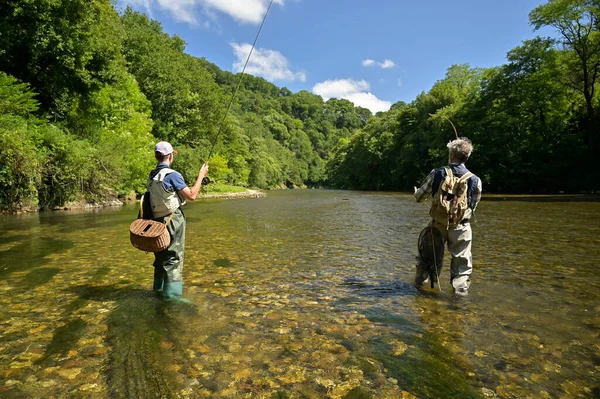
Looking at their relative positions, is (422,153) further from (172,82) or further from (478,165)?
(172,82)

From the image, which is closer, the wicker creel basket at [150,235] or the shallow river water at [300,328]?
the shallow river water at [300,328]

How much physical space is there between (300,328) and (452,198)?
282 centimetres

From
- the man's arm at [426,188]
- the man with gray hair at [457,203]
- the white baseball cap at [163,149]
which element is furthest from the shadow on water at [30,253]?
the man with gray hair at [457,203]

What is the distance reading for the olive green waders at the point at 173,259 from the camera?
520 centimetres

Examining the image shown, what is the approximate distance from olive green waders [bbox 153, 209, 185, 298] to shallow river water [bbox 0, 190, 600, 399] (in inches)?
10.9

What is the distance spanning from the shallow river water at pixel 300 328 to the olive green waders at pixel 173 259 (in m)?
0.28

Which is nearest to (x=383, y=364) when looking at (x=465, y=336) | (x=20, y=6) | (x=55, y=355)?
(x=465, y=336)

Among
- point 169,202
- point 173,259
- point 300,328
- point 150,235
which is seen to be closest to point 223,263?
point 173,259

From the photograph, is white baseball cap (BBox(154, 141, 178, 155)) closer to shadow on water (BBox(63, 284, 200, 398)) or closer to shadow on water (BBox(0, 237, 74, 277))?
shadow on water (BBox(63, 284, 200, 398))

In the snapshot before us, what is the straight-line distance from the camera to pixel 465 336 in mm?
4160

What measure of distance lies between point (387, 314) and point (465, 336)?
1.03m

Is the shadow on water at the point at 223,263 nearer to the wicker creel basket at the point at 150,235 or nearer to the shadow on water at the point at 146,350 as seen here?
the shadow on water at the point at 146,350

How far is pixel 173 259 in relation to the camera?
525cm

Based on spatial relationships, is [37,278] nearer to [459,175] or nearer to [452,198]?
[452,198]
